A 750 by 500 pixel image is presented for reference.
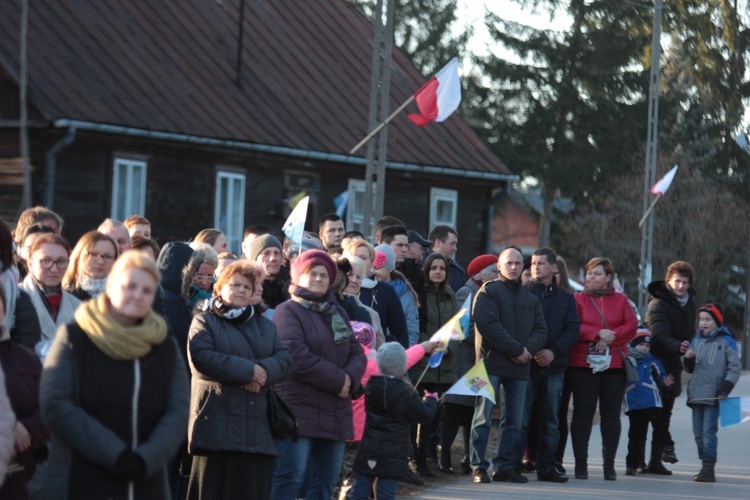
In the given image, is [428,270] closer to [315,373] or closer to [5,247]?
[315,373]

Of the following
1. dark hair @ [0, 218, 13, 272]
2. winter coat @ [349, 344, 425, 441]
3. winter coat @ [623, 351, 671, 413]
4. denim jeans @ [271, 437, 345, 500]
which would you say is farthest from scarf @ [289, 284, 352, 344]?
winter coat @ [623, 351, 671, 413]

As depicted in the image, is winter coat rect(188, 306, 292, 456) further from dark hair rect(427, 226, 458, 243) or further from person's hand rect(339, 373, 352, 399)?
dark hair rect(427, 226, 458, 243)

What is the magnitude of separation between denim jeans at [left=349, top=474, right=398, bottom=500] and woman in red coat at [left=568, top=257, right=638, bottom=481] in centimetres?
358

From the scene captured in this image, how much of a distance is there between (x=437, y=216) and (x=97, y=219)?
957 cm

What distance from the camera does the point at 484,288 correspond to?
11742mm

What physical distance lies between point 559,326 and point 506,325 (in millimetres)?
730

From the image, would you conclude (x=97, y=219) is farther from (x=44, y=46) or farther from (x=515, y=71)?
(x=515, y=71)

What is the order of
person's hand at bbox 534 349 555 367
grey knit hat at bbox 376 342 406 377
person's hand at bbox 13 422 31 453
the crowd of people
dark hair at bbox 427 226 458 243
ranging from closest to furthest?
1. the crowd of people
2. person's hand at bbox 13 422 31 453
3. grey knit hat at bbox 376 342 406 377
4. person's hand at bbox 534 349 555 367
5. dark hair at bbox 427 226 458 243

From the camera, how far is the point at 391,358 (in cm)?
894

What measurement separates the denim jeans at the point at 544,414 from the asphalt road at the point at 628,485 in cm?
21

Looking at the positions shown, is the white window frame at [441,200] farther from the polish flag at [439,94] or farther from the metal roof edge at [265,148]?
the polish flag at [439,94]

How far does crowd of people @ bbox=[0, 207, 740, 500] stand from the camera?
579 centimetres

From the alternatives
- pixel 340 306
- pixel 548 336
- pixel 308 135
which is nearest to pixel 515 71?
pixel 308 135

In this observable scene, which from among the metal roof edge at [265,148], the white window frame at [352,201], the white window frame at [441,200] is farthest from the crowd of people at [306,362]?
the white window frame at [441,200]
